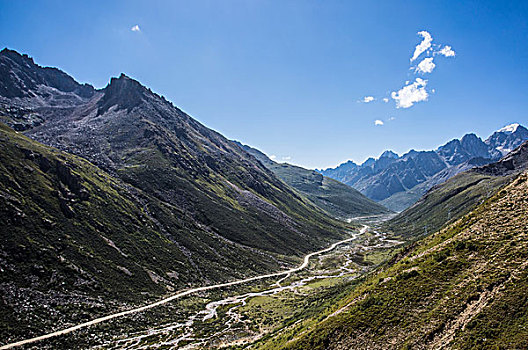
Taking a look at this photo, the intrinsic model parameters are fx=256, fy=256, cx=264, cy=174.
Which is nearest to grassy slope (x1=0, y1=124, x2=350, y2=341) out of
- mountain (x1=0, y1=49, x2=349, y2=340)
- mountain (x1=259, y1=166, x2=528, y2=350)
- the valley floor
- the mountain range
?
mountain (x1=0, y1=49, x2=349, y2=340)

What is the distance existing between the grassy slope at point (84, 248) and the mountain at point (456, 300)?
79689 millimetres

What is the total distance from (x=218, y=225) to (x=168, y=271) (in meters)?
69.5

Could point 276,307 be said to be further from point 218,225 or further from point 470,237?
point 218,225

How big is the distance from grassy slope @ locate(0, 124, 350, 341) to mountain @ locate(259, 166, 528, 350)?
3137 inches

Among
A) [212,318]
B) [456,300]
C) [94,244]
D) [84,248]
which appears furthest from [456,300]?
[94,244]

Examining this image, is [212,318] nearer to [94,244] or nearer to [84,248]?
[84,248]

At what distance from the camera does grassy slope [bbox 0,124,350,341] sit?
253 feet

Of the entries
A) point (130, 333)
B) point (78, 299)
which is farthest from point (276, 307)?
point (78, 299)

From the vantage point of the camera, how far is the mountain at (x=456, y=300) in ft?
76.3

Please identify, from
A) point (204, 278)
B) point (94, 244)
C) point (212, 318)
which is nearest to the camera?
point (212, 318)

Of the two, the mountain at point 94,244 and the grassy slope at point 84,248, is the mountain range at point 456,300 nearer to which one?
the grassy slope at point 84,248

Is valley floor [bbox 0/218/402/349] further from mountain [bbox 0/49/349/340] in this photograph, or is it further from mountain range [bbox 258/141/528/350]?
mountain range [bbox 258/141/528/350]

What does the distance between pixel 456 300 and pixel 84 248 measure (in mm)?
123158

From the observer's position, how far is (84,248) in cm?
10500
